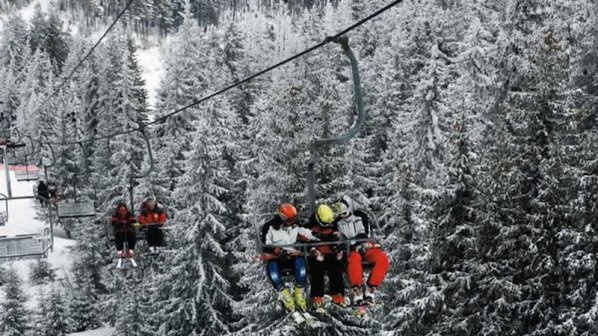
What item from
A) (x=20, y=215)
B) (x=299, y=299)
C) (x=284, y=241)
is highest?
(x=284, y=241)

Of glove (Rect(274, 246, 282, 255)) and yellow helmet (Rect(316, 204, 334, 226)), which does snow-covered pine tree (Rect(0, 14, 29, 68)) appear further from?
yellow helmet (Rect(316, 204, 334, 226))

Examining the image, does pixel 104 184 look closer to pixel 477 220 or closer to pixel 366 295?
pixel 477 220

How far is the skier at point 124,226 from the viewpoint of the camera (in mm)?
20750

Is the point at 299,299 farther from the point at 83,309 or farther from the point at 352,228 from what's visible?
the point at 83,309

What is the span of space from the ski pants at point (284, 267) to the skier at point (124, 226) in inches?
378

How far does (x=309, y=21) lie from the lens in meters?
64.8

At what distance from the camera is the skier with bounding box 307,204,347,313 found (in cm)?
1187

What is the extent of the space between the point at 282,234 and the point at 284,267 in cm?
68

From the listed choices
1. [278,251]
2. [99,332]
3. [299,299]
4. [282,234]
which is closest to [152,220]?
[299,299]

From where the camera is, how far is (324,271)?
12227 millimetres

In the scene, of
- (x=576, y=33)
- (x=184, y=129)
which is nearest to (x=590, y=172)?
(x=576, y=33)

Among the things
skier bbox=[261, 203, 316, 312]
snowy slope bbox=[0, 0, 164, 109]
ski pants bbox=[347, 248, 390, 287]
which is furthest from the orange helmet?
snowy slope bbox=[0, 0, 164, 109]

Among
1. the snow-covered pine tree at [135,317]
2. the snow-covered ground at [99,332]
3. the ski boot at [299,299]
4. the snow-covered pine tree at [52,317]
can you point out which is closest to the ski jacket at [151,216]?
the ski boot at [299,299]

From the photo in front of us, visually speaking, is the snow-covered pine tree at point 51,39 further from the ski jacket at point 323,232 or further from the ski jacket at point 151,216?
the ski jacket at point 323,232
